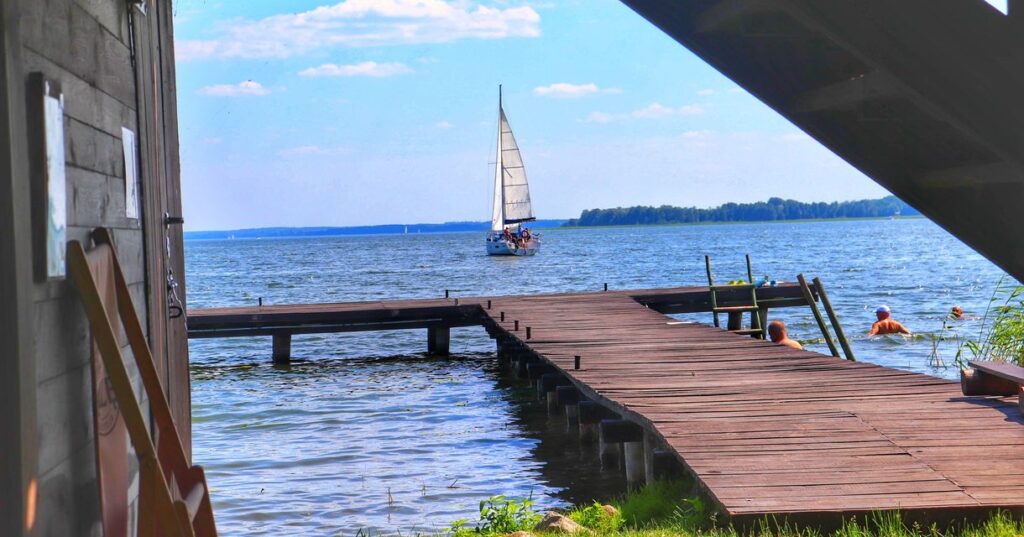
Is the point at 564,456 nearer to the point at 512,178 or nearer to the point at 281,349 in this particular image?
the point at 281,349

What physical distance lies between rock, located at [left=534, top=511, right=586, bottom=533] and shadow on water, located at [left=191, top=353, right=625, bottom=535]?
1.93 m

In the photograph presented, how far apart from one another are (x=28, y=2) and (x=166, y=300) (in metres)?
2.72

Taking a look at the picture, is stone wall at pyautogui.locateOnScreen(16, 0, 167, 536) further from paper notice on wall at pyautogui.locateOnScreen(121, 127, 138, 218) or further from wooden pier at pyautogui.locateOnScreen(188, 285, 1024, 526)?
wooden pier at pyautogui.locateOnScreen(188, 285, 1024, 526)

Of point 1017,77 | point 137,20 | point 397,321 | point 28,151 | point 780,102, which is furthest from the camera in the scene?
point 397,321

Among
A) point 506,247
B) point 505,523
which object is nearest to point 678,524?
point 505,523

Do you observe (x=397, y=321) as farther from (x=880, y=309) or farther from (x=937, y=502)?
(x=937, y=502)

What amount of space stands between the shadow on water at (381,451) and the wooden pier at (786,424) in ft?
2.25

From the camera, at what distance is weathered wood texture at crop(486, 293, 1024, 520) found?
545 cm

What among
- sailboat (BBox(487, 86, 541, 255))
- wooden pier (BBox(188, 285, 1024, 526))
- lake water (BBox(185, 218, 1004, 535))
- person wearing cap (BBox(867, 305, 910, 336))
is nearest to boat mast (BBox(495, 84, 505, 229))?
sailboat (BBox(487, 86, 541, 255))

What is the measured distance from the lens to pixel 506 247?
8275 cm

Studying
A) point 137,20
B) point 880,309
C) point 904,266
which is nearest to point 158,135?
→ point 137,20

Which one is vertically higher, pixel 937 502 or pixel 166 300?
pixel 166 300

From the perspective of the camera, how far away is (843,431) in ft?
23.1

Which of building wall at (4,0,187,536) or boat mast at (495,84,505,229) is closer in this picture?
building wall at (4,0,187,536)
